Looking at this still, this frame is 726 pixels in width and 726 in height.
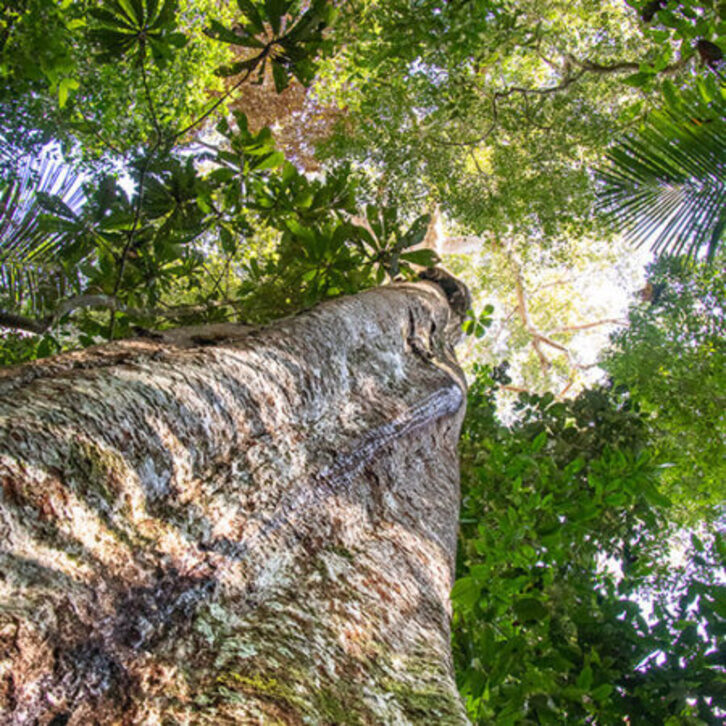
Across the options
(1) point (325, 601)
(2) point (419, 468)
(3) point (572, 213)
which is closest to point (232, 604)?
(1) point (325, 601)

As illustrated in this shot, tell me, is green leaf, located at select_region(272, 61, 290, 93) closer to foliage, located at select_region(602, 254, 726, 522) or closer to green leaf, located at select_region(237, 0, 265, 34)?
green leaf, located at select_region(237, 0, 265, 34)

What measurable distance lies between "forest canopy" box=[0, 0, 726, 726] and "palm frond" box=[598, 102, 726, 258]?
0.04 ft

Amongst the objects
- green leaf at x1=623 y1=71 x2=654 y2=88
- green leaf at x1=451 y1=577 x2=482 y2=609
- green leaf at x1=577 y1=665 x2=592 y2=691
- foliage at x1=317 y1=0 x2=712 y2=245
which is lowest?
green leaf at x1=577 y1=665 x2=592 y2=691

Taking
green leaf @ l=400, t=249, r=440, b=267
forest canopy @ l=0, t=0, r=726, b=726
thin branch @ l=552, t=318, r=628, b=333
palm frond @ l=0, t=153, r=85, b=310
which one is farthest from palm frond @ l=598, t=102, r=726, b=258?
thin branch @ l=552, t=318, r=628, b=333

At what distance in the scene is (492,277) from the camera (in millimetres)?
12781

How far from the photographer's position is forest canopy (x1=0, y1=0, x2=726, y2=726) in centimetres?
247

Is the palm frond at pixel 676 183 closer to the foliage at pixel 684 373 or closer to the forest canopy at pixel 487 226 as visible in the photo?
the forest canopy at pixel 487 226

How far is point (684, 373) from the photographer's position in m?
5.12

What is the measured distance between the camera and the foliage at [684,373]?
16.2 ft

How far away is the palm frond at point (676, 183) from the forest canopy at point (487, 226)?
0.5 inches

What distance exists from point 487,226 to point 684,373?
2.36m

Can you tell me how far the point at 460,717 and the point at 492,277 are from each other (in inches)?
486

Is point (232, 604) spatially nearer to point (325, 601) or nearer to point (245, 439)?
point (325, 601)

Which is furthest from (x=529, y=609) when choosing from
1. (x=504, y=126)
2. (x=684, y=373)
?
(x=504, y=126)
